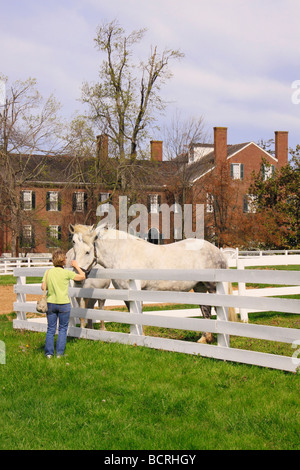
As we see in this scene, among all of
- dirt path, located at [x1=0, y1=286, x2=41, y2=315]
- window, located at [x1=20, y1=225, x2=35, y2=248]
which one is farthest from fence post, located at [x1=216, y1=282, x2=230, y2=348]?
window, located at [x1=20, y1=225, x2=35, y2=248]

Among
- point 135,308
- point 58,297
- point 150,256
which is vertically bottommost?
point 135,308

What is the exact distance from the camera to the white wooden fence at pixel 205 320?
695 cm

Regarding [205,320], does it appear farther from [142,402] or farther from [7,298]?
[7,298]

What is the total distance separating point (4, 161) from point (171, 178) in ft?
46.5

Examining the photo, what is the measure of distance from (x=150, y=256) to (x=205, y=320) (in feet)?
7.64

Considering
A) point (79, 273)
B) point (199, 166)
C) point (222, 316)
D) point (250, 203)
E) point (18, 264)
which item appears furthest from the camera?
point (199, 166)

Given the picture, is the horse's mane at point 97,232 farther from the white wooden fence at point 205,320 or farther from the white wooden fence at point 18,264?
the white wooden fence at point 18,264

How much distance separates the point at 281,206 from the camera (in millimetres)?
40312

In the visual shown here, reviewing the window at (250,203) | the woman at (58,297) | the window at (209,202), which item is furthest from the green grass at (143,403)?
the window at (209,202)

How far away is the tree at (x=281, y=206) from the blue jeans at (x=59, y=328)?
32350 mm

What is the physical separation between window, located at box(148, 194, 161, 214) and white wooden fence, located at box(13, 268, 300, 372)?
3676 centimetres

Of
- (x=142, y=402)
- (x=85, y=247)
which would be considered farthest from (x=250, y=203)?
(x=142, y=402)

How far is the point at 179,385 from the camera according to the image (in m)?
6.49
